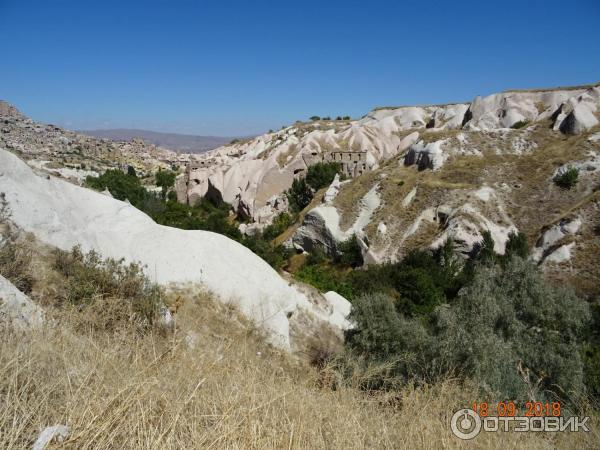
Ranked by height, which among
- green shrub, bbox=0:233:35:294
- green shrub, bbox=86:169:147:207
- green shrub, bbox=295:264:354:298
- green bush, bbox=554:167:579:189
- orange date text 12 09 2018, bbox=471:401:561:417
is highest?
green bush, bbox=554:167:579:189

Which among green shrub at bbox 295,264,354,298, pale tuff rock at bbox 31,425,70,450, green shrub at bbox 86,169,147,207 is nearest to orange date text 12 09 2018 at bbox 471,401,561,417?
pale tuff rock at bbox 31,425,70,450

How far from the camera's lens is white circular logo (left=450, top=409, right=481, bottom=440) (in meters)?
3.27

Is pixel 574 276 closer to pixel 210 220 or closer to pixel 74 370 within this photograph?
pixel 74 370

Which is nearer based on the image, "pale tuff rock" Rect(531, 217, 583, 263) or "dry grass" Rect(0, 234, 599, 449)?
"dry grass" Rect(0, 234, 599, 449)

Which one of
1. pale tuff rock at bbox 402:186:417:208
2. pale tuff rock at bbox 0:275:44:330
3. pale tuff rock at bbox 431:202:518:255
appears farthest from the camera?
pale tuff rock at bbox 402:186:417:208

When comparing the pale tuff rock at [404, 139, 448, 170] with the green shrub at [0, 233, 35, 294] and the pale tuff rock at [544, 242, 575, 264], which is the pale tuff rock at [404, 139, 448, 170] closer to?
the pale tuff rock at [544, 242, 575, 264]

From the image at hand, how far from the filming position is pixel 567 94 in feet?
141

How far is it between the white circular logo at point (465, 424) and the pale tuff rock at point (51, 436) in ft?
9.51

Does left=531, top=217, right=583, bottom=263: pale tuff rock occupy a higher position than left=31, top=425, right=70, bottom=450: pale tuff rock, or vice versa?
left=31, top=425, right=70, bottom=450: pale tuff rock

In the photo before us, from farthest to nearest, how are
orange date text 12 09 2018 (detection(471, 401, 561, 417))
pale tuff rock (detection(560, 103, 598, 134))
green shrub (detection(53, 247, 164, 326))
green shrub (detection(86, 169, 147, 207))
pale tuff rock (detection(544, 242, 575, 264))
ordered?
green shrub (detection(86, 169, 147, 207))
pale tuff rock (detection(560, 103, 598, 134))
pale tuff rock (detection(544, 242, 575, 264))
green shrub (detection(53, 247, 164, 326))
orange date text 12 09 2018 (detection(471, 401, 561, 417))

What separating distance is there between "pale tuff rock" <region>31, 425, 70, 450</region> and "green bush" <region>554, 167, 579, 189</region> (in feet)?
91.2

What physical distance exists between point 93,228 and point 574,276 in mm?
19842

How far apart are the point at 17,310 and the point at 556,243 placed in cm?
2251

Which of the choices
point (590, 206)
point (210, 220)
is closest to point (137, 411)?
point (590, 206)
